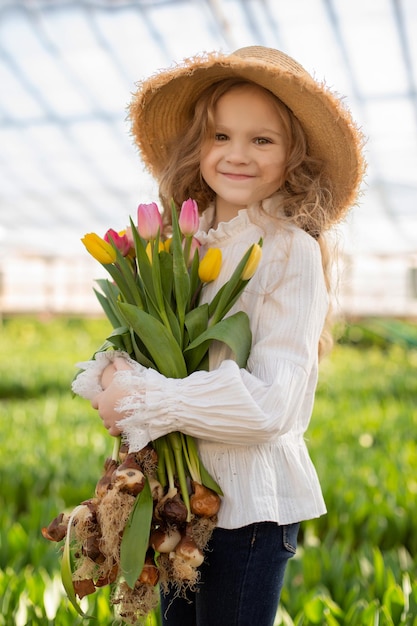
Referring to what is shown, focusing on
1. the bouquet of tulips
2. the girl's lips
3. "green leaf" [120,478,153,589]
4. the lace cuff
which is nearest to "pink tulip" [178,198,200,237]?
the bouquet of tulips

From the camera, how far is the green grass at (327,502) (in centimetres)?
185

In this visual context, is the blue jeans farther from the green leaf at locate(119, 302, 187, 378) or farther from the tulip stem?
the green leaf at locate(119, 302, 187, 378)

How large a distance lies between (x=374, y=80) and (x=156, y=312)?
7.77 m

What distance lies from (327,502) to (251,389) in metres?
1.75

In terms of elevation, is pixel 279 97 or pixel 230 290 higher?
pixel 279 97

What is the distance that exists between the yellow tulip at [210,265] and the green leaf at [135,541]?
0.37 metres

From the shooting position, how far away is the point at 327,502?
282cm

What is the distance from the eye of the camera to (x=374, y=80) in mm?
8453

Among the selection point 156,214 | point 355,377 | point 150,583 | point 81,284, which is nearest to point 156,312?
point 156,214

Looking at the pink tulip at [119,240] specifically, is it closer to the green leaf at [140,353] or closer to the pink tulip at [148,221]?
the pink tulip at [148,221]

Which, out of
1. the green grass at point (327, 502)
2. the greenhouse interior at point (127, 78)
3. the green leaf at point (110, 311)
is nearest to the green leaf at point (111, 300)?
the green leaf at point (110, 311)

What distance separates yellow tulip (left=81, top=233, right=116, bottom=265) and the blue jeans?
1.55ft

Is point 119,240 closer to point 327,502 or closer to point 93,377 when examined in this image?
point 93,377

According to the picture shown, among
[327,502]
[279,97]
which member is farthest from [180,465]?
[327,502]
